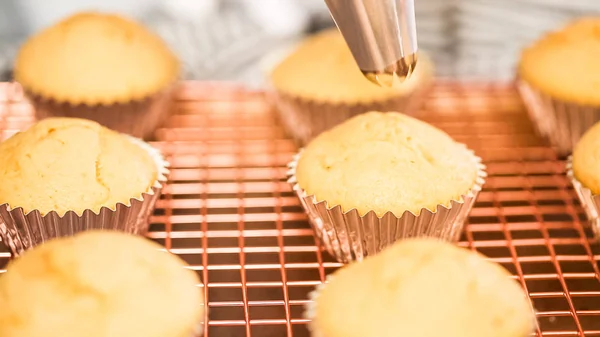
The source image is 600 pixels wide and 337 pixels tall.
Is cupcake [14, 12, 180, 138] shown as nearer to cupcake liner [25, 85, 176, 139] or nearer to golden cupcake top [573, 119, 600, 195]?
cupcake liner [25, 85, 176, 139]

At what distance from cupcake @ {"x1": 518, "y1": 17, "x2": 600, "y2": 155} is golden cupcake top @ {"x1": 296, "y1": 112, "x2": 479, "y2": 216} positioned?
34cm

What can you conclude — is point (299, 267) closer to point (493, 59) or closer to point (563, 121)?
point (563, 121)

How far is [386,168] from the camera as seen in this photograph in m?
1.45

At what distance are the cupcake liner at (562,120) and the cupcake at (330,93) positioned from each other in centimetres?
25

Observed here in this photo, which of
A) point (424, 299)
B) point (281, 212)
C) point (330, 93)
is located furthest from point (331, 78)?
point (424, 299)

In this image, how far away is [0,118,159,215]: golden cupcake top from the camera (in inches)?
55.6

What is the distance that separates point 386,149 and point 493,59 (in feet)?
3.07

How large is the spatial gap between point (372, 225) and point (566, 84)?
2.04ft

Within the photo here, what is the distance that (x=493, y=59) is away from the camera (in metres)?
2.29

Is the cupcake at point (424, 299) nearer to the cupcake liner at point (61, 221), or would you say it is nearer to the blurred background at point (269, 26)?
the cupcake liner at point (61, 221)

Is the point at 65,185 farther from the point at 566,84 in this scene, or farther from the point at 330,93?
the point at 566,84

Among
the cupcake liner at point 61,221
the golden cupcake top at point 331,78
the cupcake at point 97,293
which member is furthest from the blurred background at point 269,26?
the cupcake at point 97,293

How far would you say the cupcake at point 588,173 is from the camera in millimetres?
1475

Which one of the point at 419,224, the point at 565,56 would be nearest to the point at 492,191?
the point at 419,224
